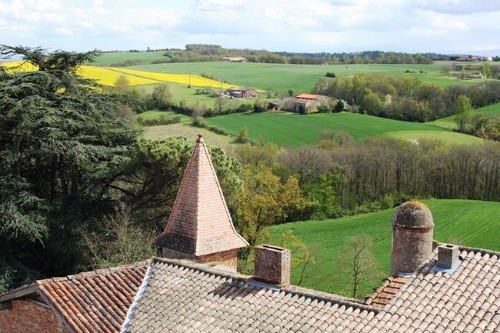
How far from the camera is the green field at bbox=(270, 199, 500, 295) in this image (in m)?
34.6

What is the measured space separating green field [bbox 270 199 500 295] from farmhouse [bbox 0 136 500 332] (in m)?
19.4

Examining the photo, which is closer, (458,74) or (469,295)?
(469,295)

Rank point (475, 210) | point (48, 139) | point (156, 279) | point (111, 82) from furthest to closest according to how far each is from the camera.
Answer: point (111, 82) < point (475, 210) < point (48, 139) < point (156, 279)

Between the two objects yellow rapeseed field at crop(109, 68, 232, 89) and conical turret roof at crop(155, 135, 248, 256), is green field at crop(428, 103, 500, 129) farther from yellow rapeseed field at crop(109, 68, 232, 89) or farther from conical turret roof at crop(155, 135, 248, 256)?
conical turret roof at crop(155, 135, 248, 256)

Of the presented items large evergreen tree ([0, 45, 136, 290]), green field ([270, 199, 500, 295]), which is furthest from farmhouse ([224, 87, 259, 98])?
large evergreen tree ([0, 45, 136, 290])

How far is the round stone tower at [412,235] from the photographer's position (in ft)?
39.9

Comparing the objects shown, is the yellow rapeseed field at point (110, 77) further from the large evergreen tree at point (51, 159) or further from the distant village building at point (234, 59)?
the large evergreen tree at point (51, 159)

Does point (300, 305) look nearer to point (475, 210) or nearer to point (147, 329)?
point (147, 329)

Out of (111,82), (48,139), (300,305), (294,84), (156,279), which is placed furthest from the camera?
(294,84)

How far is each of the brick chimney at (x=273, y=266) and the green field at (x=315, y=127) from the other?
47732 millimetres

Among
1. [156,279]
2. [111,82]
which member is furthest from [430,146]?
[156,279]

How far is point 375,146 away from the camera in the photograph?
57438 mm

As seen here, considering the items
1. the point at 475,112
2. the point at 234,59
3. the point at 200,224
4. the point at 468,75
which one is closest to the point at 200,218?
the point at 200,224

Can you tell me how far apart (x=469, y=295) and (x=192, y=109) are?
5759 cm
